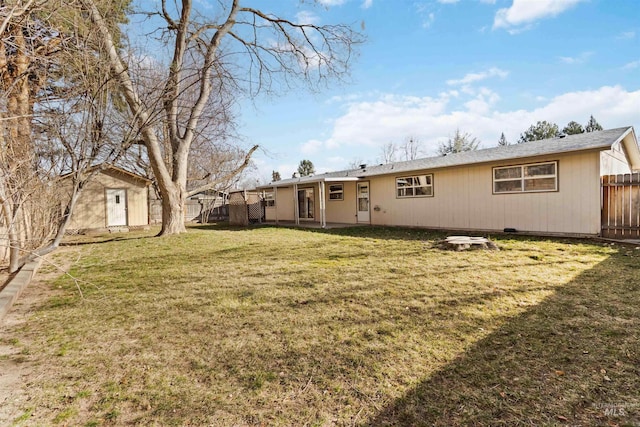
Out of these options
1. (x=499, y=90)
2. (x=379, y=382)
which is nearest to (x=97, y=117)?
→ (x=379, y=382)

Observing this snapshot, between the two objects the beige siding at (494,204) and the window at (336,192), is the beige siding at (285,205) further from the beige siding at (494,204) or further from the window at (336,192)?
the beige siding at (494,204)

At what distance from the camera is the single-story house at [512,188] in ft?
27.6

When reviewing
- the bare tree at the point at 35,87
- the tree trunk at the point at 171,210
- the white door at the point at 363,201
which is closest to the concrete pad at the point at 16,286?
the bare tree at the point at 35,87

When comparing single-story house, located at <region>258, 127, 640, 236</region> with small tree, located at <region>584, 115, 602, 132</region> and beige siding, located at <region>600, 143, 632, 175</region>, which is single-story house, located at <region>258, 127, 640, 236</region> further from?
small tree, located at <region>584, 115, 602, 132</region>

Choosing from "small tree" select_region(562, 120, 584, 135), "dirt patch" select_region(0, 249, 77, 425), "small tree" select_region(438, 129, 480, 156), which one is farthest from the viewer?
"small tree" select_region(438, 129, 480, 156)

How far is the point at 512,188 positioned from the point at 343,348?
9300mm

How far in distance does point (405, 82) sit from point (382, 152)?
974 inches

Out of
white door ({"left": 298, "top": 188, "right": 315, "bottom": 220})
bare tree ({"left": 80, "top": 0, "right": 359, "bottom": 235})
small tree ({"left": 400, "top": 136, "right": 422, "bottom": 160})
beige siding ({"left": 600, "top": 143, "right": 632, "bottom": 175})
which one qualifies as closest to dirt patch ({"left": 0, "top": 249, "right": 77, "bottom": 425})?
bare tree ({"left": 80, "top": 0, "right": 359, "bottom": 235})

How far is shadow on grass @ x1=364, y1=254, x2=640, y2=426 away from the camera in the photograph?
185cm

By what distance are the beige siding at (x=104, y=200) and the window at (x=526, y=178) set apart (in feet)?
51.3

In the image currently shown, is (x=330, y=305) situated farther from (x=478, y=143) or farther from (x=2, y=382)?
(x=478, y=143)

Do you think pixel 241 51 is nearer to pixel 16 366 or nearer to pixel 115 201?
pixel 115 201

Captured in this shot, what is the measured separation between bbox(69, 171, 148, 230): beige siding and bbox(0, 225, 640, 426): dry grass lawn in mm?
10793

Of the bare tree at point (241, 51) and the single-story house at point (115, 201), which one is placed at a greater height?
the bare tree at point (241, 51)
